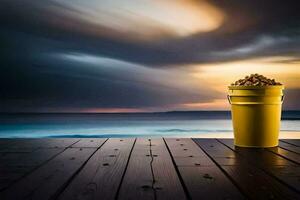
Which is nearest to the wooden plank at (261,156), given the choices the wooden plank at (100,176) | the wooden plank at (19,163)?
the wooden plank at (100,176)

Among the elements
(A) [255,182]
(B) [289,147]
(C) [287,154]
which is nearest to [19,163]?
(A) [255,182]

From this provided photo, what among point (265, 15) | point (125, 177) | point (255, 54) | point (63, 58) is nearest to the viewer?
point (125, 177)

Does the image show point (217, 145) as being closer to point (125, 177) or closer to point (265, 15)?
point (125, 177)

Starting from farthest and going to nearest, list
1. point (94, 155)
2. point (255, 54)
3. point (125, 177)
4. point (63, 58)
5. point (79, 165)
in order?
point (63, 58), point (255, 54), point (94, 155), point (79, 165), point (125, 177)

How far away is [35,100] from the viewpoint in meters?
10.1

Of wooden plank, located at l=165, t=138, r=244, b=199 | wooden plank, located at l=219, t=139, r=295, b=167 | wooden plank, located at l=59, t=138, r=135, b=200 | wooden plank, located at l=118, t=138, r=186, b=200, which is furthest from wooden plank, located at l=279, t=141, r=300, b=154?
wooden plank, located at l=59, t=138, r=135, b=200

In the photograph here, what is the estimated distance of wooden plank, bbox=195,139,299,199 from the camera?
5.26 ft

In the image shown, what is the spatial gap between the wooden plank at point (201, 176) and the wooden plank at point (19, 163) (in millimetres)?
858

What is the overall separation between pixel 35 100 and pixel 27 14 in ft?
9.13

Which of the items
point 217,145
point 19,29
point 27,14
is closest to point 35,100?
point 19,29

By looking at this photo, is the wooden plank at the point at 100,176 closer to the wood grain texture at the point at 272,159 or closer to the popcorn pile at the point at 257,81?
the wood grain texture at the point at 272,159

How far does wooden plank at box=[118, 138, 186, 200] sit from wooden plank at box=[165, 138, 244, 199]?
0.17 feet

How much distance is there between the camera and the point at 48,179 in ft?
6.18

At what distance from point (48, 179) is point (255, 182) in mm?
1017
